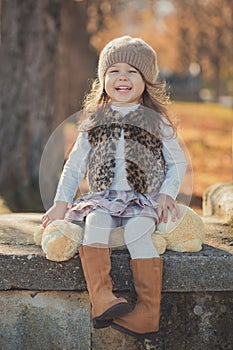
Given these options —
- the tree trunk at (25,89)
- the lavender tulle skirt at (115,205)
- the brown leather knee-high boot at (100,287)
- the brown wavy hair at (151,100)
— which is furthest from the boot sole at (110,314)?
the tree trunk at (25,89)

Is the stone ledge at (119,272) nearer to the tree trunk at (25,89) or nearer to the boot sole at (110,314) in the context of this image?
the boot sole at (110,314)

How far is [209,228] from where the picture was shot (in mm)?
3943

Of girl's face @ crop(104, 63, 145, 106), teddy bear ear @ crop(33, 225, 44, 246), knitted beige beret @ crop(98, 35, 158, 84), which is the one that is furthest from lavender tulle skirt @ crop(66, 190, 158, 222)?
knitted beige beret @ crop(98, 35, 158, 84)

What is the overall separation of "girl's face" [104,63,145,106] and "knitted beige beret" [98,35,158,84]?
0.03m

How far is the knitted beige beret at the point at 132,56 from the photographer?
3.56 meters

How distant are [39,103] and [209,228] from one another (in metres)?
3.60

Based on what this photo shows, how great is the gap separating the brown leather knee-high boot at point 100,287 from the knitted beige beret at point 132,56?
41.9 inches

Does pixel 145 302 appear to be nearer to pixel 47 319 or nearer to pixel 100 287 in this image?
pixel 100 287

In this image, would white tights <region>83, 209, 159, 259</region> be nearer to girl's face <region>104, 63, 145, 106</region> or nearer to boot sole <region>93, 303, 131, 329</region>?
boot sole <region>93, 303, 131, 329</region>

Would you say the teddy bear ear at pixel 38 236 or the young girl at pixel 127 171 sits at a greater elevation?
the young girl at pixel 127 171

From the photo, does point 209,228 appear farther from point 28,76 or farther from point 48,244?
point 28,76

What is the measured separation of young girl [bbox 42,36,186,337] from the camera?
319 centimetres

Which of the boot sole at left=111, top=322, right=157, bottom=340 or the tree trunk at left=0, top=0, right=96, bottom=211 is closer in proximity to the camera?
the boot sole at left=111, top=322, right=157, bottom=340

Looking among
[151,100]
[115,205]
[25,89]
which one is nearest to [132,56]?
[151,100]
